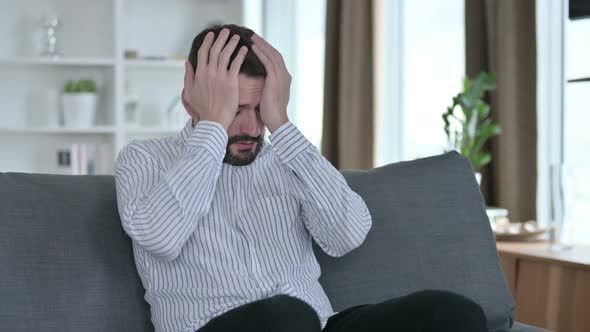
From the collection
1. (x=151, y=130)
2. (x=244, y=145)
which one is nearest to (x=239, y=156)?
(x=244, y=145)

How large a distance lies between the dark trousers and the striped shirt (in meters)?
0.22

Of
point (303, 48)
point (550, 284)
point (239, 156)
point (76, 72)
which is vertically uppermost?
point (303, 48)

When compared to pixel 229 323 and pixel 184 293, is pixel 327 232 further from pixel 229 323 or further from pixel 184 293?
pixel 229 323

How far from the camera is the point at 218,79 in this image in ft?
5.87

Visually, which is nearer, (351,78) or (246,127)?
(246,127)

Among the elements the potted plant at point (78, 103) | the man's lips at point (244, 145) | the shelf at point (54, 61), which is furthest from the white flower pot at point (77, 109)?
the man's lips at point (244, 145)

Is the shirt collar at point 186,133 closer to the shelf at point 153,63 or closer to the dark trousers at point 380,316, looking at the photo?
the dark trousers at point 380,316

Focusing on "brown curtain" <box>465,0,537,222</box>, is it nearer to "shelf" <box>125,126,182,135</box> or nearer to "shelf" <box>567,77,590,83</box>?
"shelf" <box>567,77,590,83</box>

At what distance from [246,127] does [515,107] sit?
75.5 inches

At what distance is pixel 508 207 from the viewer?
11.6 ft

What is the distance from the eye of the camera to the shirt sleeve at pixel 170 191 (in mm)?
1653

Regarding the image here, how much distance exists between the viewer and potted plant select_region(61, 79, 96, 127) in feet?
16.0

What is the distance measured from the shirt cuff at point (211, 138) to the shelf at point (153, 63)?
3.27 meters

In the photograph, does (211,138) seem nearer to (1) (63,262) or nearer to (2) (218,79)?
(2) (218,79)
